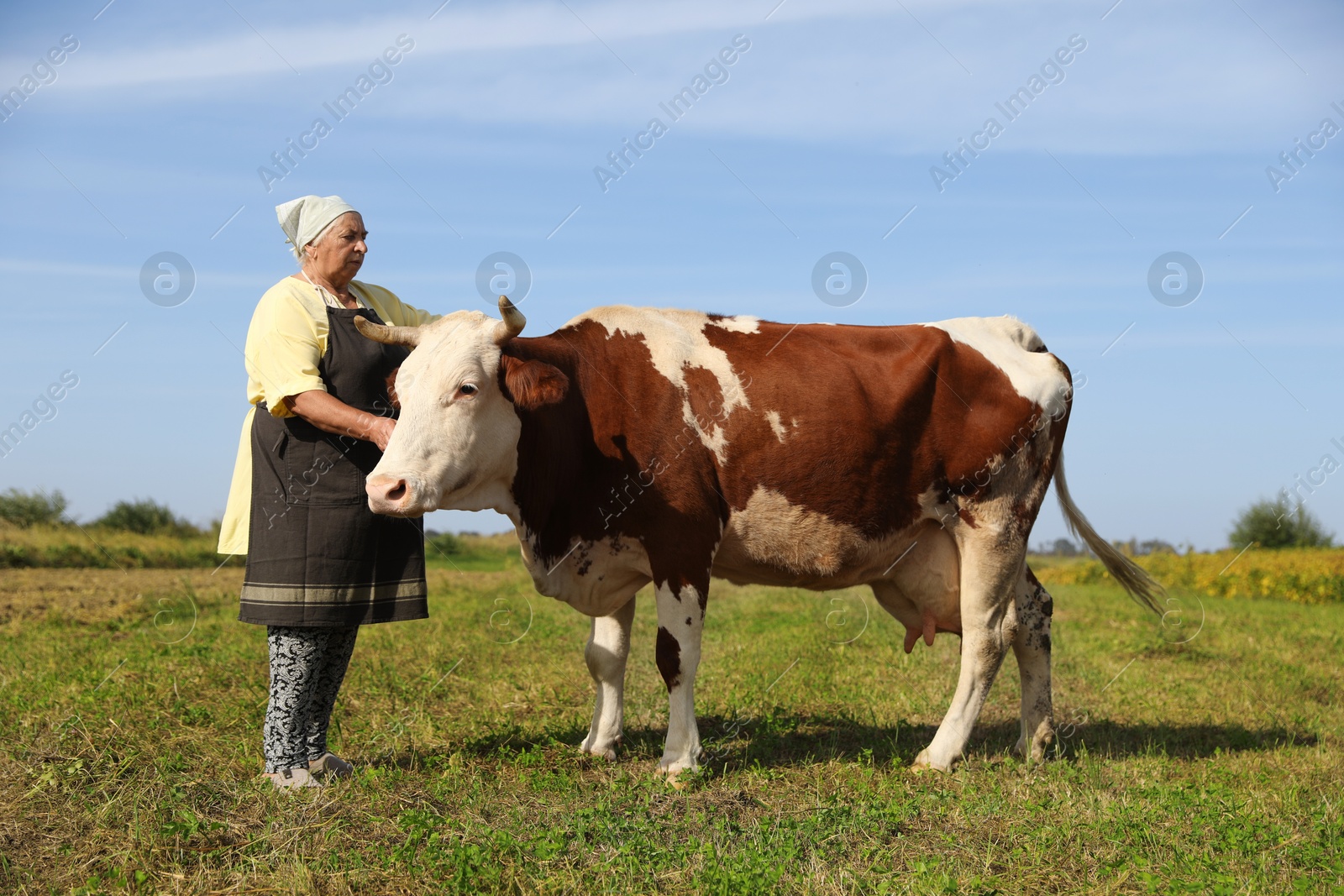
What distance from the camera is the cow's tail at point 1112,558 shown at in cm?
752

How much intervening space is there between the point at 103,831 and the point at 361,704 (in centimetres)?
329

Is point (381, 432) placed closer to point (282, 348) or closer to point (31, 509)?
point (282, 348)

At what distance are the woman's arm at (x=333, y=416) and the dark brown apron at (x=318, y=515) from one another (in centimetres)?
24

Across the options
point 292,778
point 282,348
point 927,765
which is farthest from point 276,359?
point 927,765

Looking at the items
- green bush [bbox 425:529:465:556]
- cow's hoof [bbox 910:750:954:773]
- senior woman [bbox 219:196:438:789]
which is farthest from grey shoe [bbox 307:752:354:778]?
green bush [bbox 425:529:465:556]

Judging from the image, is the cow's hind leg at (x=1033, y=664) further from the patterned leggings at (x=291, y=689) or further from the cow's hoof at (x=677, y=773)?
the patterned leggings at (x=291, y=689)

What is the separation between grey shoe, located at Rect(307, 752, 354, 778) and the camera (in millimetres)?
5422

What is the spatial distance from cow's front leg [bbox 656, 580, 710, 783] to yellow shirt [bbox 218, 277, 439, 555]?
207 centimetres

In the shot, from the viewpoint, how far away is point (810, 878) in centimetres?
397

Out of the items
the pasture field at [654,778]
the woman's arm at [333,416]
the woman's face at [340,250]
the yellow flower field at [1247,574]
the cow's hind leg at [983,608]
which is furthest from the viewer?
the yellow flower field at [1247,574]

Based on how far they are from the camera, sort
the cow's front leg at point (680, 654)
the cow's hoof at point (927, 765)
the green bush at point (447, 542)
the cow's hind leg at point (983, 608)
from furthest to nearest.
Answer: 1. the green bush at point (447, 542)
2. the cow's hind leg at point (983, 608)
3. the cow's hoof at point (927, 765)
4. the cow's front leg at point (680, 654)

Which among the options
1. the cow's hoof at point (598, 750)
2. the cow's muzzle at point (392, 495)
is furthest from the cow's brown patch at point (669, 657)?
the cow's muzzle at point (392, 495)

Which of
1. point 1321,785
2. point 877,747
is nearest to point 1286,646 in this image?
point 1321,785

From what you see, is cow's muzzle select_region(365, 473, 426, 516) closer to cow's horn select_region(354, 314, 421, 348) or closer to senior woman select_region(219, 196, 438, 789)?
senior woman select_region(219, 196, 438, 789)
